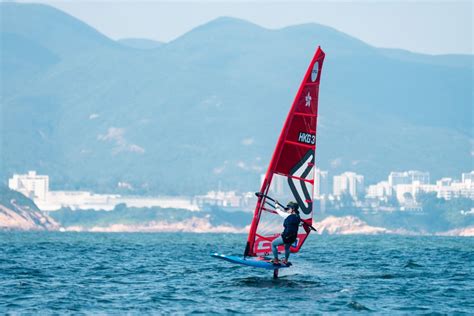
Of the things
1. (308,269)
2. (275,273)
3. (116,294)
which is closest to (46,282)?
(116,294)

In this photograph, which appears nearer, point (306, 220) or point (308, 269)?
point (306, 220)

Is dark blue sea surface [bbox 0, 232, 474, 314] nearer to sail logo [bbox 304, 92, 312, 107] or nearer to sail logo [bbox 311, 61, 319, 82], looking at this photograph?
sail logo [bbox 304, 92, 312, 107]

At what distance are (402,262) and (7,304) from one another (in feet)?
101

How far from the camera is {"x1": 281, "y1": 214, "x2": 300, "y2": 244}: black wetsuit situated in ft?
149

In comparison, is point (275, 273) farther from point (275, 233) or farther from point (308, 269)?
point (308, 269)

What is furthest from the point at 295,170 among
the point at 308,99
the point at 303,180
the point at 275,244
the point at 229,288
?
the point at 229,288

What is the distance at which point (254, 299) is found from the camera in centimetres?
4134

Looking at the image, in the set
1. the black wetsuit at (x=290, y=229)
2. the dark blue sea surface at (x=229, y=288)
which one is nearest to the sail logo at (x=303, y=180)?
the black wetsuit at (x=290, y=229)

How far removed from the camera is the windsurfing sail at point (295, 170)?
46406mm

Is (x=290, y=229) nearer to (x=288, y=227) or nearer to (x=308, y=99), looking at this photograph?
(x=288, y=227)

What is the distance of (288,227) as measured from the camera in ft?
149

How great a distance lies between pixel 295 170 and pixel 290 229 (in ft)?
9.43

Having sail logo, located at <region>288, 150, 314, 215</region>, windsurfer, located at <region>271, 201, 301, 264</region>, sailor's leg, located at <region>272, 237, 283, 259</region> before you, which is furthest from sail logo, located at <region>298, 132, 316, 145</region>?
sailor's leg, located at <region>272, 237, 283, 259</region>

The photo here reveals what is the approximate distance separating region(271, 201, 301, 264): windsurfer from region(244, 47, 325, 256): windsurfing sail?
0.84 metres
